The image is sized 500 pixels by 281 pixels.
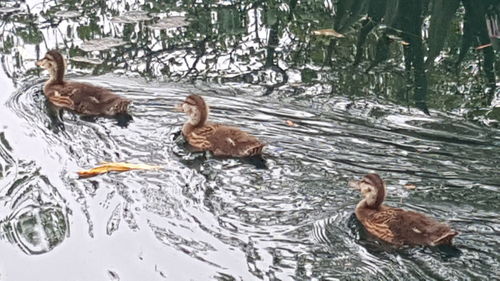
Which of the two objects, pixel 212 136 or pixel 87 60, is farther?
pixel 87 60

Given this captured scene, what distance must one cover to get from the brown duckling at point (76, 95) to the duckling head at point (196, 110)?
0.59 meters

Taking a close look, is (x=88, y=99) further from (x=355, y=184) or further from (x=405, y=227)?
(x=405, y=227)

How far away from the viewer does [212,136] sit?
6.30 metres

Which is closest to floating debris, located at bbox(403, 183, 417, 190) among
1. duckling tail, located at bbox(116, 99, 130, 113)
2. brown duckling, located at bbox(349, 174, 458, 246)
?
brown duckling, located at bbox(349, 174, 458, 246)

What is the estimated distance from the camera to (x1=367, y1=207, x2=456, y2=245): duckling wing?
4.87m

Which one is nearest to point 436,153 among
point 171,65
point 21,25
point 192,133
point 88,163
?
point 192,133

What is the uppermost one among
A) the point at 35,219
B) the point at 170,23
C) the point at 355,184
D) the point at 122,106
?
the point at 170,23

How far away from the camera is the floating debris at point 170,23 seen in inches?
357

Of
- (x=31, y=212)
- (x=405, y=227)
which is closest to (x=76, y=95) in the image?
(x=31, y=212)

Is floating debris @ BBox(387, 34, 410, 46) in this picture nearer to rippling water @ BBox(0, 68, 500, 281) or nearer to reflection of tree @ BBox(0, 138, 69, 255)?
rippling water @ BBox(0, 68, 500, 281)

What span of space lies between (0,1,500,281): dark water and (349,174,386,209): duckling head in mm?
179

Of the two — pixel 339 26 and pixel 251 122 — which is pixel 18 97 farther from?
pixel 339 26

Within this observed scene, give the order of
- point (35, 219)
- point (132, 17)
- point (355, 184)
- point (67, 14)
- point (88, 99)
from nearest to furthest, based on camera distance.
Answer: point (35, 219)
point (355, 184)
point (88, 99)
point (132, 17)
point (67, 14)

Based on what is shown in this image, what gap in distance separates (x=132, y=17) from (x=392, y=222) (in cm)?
509
